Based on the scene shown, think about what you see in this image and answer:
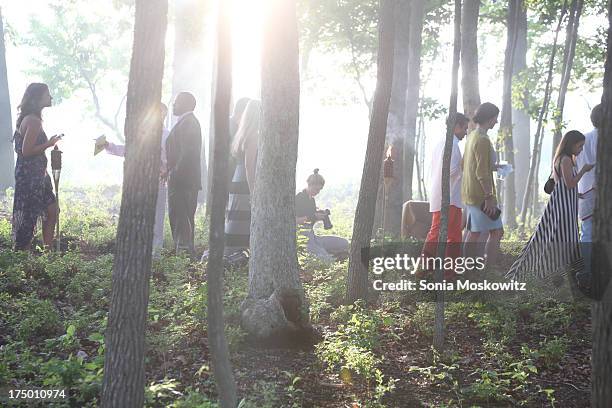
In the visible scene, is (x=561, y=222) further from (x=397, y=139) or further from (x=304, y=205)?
(x=397, y=139)

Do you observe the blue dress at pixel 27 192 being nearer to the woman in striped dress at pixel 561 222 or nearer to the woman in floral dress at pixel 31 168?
the woman in floral dress at pixel 31 168

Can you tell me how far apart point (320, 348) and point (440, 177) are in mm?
3384

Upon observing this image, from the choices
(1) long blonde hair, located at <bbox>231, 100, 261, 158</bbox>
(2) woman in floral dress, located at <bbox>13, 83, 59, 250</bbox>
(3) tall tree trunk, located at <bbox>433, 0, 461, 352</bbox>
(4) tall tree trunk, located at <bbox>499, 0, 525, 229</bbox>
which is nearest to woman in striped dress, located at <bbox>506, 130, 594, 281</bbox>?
(3) tall tree trunk, located at <bbox>433, 0, 461, 352</bbox>

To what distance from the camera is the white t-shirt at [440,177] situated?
27.3 ft

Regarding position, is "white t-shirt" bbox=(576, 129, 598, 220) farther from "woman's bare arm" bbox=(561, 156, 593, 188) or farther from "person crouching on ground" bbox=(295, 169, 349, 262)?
"person crouching on ground" bbox=(295, 169, 349, 262)

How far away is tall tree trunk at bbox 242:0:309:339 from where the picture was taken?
6473 millimetres

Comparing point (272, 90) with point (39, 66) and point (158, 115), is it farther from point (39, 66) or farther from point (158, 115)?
point (39, 66)

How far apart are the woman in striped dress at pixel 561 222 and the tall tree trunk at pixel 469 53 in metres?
4.92

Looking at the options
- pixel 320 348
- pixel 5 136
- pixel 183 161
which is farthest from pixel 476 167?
pixel 5 136

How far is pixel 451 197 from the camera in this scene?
8242mm

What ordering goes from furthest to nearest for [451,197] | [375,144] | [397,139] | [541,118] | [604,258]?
[541,118], [397,139], [451,197], [375,144], [604,258]

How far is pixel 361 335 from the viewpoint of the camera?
6090 millimetres

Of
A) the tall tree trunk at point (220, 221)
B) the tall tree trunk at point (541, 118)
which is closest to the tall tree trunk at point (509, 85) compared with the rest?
the tall tree trunk at point (541, 118)

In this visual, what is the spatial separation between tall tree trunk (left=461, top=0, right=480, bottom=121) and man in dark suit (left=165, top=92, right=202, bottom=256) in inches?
232
